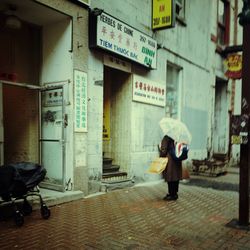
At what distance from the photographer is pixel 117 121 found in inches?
352

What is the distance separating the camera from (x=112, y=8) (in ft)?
25.7

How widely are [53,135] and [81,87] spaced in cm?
130

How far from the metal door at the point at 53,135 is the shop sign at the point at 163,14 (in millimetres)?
4068

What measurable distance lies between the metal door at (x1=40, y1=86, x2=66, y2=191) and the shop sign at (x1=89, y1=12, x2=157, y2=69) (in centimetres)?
155

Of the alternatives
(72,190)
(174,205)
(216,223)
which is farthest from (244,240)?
(72,190)

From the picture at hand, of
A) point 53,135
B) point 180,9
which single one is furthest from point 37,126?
point 180,9

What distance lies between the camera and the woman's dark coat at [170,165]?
676 cm

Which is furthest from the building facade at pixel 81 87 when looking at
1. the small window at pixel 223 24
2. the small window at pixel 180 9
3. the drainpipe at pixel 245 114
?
the small window at pixel 223 24

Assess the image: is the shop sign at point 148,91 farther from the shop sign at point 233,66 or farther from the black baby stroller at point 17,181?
the shop sign at point 233,66

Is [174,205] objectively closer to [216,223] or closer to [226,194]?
[216,223]

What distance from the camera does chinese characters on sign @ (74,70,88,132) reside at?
6.92 m

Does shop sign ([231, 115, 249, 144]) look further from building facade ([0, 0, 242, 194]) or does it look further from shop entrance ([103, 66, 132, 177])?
shop entrance ([103, 66, 132, 177])

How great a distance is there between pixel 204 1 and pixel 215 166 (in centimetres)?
694

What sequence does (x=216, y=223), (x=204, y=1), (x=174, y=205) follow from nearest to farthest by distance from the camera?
(x=216, y=223)
(x=174, y=205)
(x=204, y=1)
